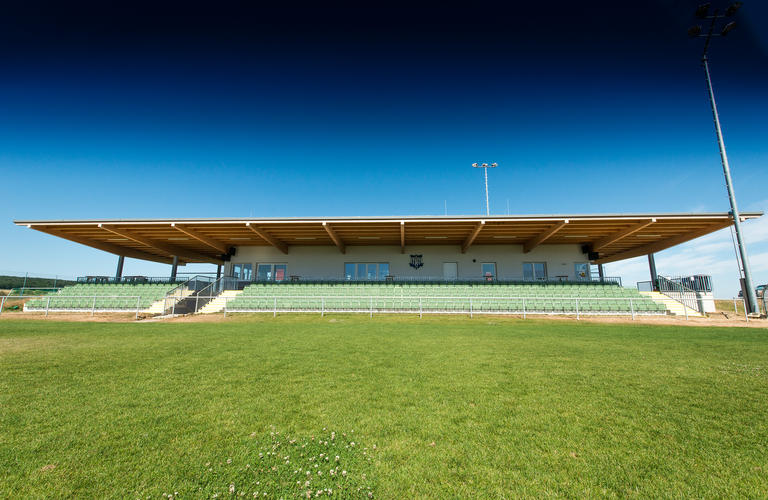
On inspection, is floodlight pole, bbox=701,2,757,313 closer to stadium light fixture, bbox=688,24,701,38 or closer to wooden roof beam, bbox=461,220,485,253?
stadium light fixture, bbox=688,24,701,38

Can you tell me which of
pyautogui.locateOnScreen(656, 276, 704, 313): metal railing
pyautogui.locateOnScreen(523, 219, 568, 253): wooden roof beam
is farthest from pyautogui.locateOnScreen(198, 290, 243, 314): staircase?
pyautogui.locateOnScreen(656, 276, 704, 313): metal railing

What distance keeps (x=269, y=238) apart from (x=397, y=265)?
10110 millimetres

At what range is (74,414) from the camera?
3.18 metres

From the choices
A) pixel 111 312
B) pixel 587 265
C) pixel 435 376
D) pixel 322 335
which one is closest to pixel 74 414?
pixel 435 376

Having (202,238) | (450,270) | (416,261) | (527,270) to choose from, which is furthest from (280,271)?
(527,270)

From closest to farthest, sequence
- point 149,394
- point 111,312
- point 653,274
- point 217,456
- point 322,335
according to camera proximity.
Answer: point 217,456 < point 149,394 < point 322,335 < point 111,312 < point 653,274

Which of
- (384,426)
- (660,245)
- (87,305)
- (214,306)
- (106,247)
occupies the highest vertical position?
(106,247)

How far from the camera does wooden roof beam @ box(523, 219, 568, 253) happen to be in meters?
19.5

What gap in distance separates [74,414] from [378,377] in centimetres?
343

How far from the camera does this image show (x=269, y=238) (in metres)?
23.0

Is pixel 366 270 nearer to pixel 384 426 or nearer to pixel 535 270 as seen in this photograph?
pixel 535 270

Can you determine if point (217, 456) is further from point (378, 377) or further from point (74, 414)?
point (378, 377)

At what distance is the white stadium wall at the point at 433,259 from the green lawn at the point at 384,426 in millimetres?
19072

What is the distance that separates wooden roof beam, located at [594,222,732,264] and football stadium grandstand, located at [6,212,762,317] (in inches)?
4.3
